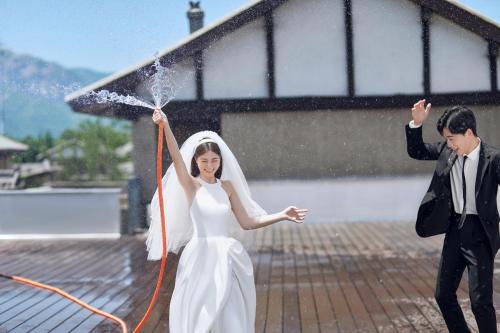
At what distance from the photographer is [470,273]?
11.0 feet

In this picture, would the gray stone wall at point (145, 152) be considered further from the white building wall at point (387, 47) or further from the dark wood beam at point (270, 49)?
the white building wall at point (387, 47)

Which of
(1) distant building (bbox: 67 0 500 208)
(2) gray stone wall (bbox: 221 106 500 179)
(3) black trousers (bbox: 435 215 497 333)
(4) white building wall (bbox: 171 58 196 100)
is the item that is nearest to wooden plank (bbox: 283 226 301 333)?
(3) black trousers (bbox: 435 215 497 333)

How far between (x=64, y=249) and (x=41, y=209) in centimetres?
159

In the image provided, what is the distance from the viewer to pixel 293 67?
Result: 10352 mm

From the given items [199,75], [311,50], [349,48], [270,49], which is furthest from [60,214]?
[349,48]

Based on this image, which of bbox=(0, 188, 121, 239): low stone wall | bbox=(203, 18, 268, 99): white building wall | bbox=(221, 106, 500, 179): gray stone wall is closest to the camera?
bbox=(0, 188, 121, 239): low stone wall

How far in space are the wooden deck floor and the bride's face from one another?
1.64 metres

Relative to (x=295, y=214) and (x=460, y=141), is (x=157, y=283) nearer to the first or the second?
(x=295, y=214)

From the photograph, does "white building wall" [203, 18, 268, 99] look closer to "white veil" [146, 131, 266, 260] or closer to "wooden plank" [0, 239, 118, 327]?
"wooden plank" [0, 239, 118, 327]

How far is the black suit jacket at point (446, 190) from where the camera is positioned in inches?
129

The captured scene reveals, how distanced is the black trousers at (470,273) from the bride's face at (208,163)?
133cm

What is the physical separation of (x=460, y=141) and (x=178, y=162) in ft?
4.84

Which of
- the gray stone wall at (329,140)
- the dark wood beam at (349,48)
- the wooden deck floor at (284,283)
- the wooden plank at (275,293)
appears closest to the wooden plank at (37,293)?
the wooden deck floor at (284,283)

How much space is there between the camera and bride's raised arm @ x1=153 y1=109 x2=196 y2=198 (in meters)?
3.07
